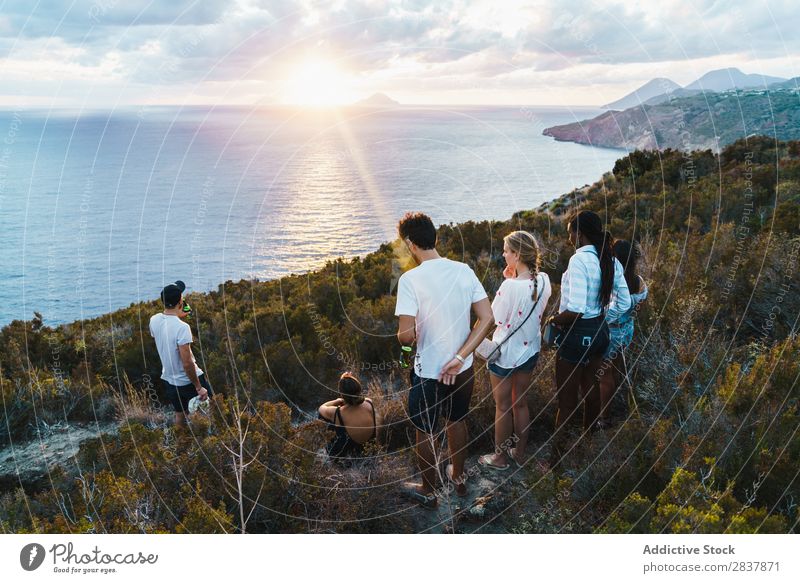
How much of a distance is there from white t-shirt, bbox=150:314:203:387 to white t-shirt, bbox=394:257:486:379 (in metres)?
2.49

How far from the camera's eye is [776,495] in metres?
4.13

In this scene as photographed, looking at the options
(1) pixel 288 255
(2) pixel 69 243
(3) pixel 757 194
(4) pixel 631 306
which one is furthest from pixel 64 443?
(2) pixel 69 243

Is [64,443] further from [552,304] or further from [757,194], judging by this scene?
[757,194]

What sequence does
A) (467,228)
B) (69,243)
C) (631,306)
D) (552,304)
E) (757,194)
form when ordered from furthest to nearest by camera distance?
(69,243)
(467,228)
(757,194)
(552,304)
(631,306)

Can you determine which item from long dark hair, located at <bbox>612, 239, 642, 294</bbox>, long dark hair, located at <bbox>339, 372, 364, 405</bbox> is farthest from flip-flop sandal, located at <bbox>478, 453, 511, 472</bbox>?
long dark hair, located at <bbox>612, 239, 642, 294</bbox>

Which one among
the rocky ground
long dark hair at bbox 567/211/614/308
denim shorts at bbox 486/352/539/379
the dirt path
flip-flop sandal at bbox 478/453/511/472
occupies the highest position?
long dark hair at bbox 567/211/614/308

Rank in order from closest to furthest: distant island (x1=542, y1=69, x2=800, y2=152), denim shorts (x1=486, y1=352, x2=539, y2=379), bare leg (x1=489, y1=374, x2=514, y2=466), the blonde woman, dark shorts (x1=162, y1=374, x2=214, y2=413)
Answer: the blonde woman, denim shorts (x1=486, y1=352, x2=539, y2=379), bare leg (x1=489, y1=374, x2=514, y2=466), dark shorts (x1=162, y1=374, x2=214, y2=413), distant island (x1=542, y1=69, x2=800, y2=152)

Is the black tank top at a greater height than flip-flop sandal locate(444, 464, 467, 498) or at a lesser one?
greater

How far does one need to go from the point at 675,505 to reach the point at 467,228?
10.8 meters

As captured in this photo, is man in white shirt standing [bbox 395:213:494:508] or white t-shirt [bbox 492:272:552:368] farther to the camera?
white t-shirt [bbox 492:272:552:368]

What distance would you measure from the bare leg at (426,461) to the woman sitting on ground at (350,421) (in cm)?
86

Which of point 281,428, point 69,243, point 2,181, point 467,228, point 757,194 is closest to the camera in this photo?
point 281,428

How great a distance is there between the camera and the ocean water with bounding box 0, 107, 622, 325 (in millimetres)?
14352

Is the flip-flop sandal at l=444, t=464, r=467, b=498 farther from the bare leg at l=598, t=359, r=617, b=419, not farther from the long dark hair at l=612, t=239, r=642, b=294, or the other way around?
the long dark hair at l=612, t=239, r=642, b=294
